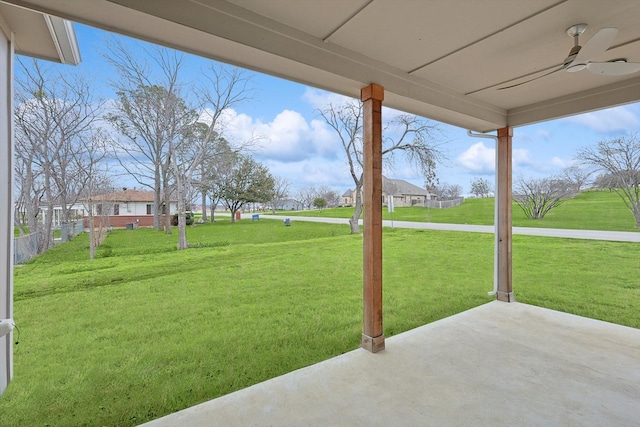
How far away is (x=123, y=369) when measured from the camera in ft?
7.46

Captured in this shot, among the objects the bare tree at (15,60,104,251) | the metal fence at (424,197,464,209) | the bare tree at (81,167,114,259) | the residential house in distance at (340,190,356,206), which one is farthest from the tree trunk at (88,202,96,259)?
the metal fence at (424,197,464,209)

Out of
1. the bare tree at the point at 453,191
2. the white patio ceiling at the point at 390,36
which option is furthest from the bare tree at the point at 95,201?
the bare tree at the point at 453,191

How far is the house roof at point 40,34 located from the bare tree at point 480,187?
5400mm

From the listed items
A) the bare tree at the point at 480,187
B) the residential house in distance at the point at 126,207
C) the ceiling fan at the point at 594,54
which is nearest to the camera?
the ceiling fan at the point at 594,54

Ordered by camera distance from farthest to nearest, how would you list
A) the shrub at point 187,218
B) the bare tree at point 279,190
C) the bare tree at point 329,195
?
the bare tree at point 329,195
the bare tree at point 279,190
the shrub at point 187,218

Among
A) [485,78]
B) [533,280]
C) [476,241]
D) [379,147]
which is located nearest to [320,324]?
[379,147]

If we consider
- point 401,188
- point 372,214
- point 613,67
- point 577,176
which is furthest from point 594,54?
point 577,176

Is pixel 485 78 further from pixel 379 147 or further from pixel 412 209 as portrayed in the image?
pixel 412 209

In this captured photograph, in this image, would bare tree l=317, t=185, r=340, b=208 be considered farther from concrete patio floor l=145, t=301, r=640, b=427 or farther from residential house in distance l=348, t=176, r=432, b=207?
concrete patio floor l=145, t=301, r=640, b=427

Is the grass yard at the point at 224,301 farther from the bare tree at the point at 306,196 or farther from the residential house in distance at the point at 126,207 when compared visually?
the bare tree at the point at 306,196

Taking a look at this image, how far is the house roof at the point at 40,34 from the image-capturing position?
152 centimetres

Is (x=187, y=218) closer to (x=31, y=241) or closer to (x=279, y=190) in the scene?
(x=279, y=190)

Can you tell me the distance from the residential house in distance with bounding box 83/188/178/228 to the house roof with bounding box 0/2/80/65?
1.74 meters

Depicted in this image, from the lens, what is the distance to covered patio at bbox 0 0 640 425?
5.31ft
